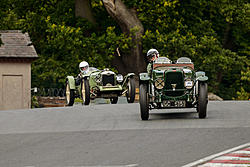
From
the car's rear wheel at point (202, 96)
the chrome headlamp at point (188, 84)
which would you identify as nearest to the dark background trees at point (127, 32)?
the chrome headlamp at point (188, 84)

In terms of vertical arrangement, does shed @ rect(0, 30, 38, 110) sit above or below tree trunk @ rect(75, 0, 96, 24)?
below

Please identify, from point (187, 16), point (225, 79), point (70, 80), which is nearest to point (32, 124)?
point (70, 80)

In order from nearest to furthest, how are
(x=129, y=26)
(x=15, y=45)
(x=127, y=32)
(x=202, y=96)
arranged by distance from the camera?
1. (x=202, y=96)
2. (x=129, y=26)
3. (x=127, y=32)
4. (x=15, y=45)

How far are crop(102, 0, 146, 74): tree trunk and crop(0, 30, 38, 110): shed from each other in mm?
7415

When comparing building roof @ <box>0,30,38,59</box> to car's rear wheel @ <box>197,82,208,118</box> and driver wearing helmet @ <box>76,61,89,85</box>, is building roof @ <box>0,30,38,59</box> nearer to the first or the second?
driver wearing helmet @ <box>76,61,89,85</box>

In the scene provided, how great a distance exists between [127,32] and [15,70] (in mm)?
9481

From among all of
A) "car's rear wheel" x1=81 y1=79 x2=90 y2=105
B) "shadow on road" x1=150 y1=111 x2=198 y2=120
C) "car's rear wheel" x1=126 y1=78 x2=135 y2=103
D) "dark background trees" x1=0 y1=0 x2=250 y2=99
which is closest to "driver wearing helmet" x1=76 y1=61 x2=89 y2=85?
"car's rear wheel" x1=81 y1=79 x2=90 y2=105

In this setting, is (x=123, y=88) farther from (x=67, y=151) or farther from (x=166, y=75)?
(x=67, y=151)

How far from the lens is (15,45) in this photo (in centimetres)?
4153

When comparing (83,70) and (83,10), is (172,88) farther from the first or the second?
(83,10)

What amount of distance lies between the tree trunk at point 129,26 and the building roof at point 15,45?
24.7 ft

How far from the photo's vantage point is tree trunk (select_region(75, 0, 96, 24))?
3734cm

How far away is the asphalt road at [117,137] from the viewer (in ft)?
36.2

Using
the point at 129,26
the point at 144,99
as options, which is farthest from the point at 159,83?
the point at 129,26
